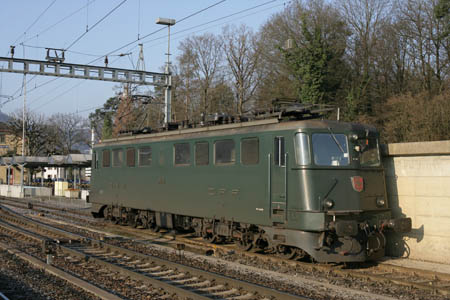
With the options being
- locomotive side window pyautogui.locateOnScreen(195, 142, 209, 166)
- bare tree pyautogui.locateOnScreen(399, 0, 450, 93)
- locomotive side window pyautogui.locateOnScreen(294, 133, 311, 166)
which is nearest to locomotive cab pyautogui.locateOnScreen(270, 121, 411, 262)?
locomotive side window pyautogui.locateOnScreen(294, 133, 311, 166)

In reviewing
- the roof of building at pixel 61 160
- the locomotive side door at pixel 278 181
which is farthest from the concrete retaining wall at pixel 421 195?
the roof of building at pixel 61 160

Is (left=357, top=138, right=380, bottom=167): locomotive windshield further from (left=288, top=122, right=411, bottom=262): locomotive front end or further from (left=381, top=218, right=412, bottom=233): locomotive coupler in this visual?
(left=381, top=218, right=412, bottom=233): locomotive coupler

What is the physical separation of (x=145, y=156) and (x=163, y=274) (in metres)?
6.87

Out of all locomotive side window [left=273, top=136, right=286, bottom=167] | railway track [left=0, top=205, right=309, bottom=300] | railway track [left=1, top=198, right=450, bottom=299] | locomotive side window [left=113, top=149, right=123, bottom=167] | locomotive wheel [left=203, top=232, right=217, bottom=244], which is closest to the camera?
railway track [left=0, top=205, right=309, bottom=300]

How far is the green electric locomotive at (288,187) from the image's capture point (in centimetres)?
1070

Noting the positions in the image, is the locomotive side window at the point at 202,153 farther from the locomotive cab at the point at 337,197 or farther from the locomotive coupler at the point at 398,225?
the locomotive coupler at the point at 398,225

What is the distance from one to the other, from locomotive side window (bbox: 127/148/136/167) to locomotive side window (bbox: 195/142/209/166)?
13.6 feet

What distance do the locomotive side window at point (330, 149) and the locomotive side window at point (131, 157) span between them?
8.36m

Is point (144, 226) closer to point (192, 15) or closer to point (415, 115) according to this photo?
point (192, 15)

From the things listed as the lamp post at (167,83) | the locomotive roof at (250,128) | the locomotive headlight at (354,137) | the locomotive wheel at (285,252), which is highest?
the lamp post at (167,83)

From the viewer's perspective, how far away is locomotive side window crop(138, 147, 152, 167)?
54.1ft

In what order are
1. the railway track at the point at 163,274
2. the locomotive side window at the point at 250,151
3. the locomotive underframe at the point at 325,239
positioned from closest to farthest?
the railway track at the point at 163,274
the locomotive underframe at the point at 325,239
the locomotive side window at the point at 250,151

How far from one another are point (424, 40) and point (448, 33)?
156 centimetres

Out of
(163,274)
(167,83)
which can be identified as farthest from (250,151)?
(167,83)
